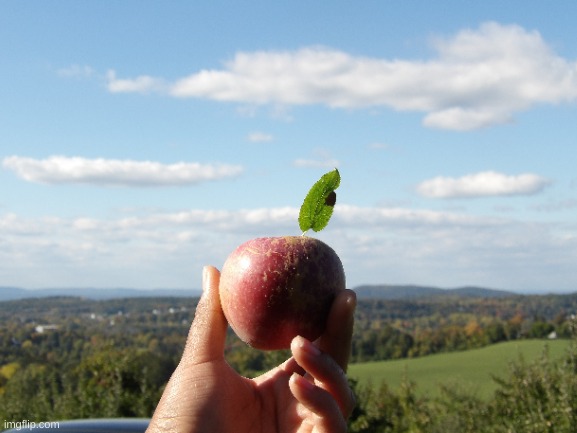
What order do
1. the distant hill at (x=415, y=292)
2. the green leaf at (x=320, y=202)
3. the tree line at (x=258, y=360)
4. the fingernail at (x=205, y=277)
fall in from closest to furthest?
1. the green leaf at (x=320, y=202)
2. the fingernail at (x=205, y=277)
3. the tree line at (x=258, y=360)
4. the distant hill at (x=415, y=292)

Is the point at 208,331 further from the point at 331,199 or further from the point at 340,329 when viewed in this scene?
the point at 331,199

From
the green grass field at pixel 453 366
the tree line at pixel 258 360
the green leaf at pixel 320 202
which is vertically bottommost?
the green grass field at pixel 453 366

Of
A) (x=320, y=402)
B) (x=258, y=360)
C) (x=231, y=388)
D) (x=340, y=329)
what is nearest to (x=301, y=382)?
(x=320, y=402)

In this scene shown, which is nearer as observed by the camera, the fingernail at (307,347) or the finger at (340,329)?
the fingernail at (307,347)

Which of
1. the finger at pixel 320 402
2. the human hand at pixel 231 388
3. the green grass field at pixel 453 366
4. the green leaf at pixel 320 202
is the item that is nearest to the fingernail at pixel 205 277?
the human hand at pixel 231 388

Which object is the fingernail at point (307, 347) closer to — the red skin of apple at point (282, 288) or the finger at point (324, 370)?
the finger at point (324, 370)

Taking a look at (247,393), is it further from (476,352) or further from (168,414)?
(476,352)
